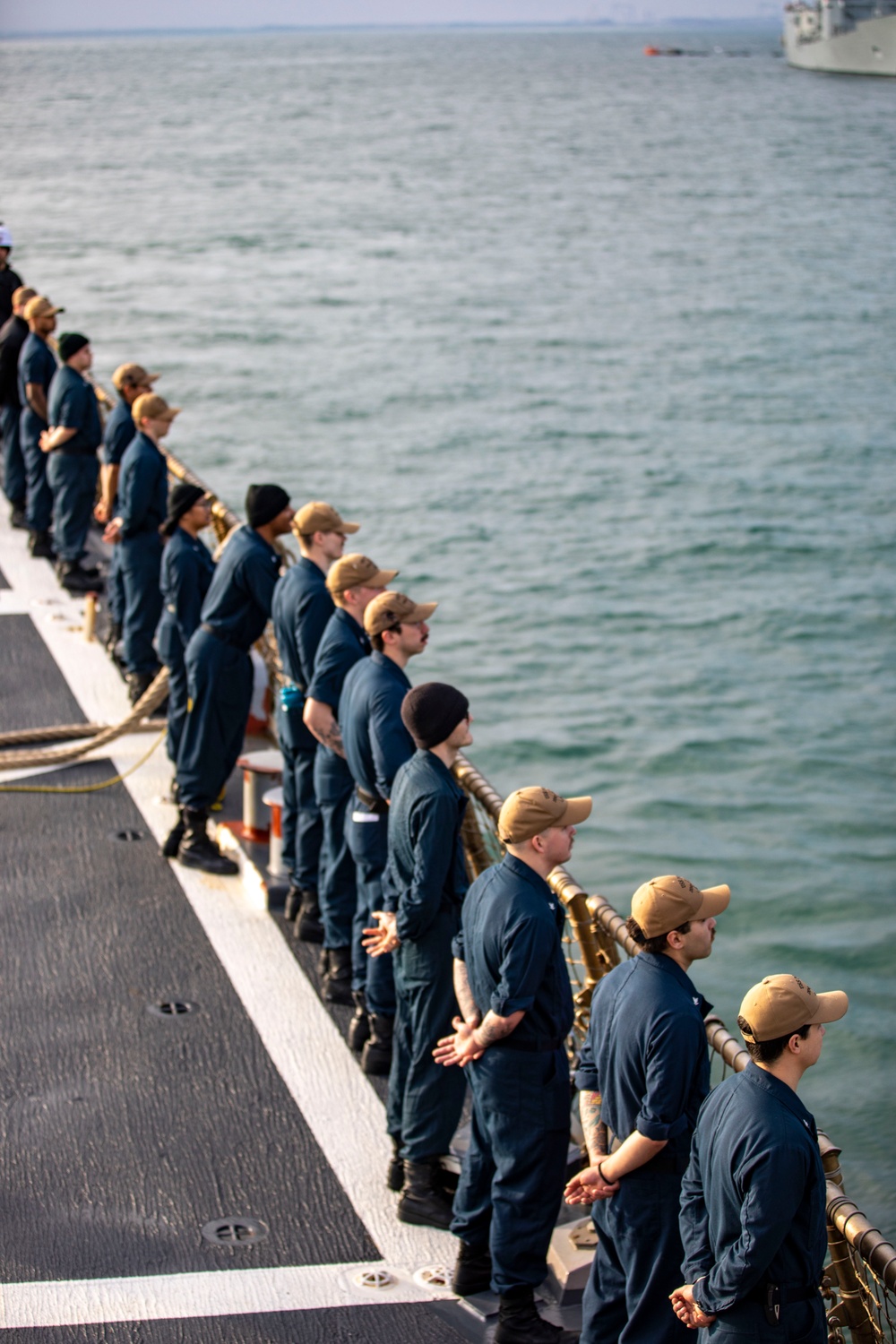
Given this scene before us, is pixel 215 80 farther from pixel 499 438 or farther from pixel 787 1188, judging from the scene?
pixel 787 1188

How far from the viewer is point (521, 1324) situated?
5312mm

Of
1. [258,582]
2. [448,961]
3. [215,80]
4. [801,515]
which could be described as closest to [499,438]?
[801,515]

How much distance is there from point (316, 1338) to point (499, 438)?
920 inches

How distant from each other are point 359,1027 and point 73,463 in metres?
6.50

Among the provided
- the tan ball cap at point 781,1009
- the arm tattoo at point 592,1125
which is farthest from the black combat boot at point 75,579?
the tan ball cap at point 781,1009

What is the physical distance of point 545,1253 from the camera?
5.34 m

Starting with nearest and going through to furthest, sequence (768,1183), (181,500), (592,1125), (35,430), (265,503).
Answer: (768,1183)
(592,1125)
(265,503)
(181,500)
(35,430)

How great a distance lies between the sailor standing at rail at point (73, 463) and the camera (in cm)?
1200

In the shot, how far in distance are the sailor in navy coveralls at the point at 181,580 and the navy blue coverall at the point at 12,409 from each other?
190 inches

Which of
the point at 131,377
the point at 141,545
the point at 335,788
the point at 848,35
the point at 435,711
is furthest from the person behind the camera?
the point at 848,35

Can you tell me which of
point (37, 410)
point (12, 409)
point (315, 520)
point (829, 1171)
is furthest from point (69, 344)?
point (829, 1171)

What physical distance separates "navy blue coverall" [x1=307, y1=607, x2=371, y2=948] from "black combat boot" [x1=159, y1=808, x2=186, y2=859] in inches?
53.5

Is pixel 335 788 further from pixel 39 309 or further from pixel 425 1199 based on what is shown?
pixel 39 309

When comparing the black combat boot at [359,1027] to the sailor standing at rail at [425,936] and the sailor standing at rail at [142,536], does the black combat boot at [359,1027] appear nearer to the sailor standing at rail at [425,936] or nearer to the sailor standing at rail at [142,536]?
the sailor standing at rail at [425,936]
